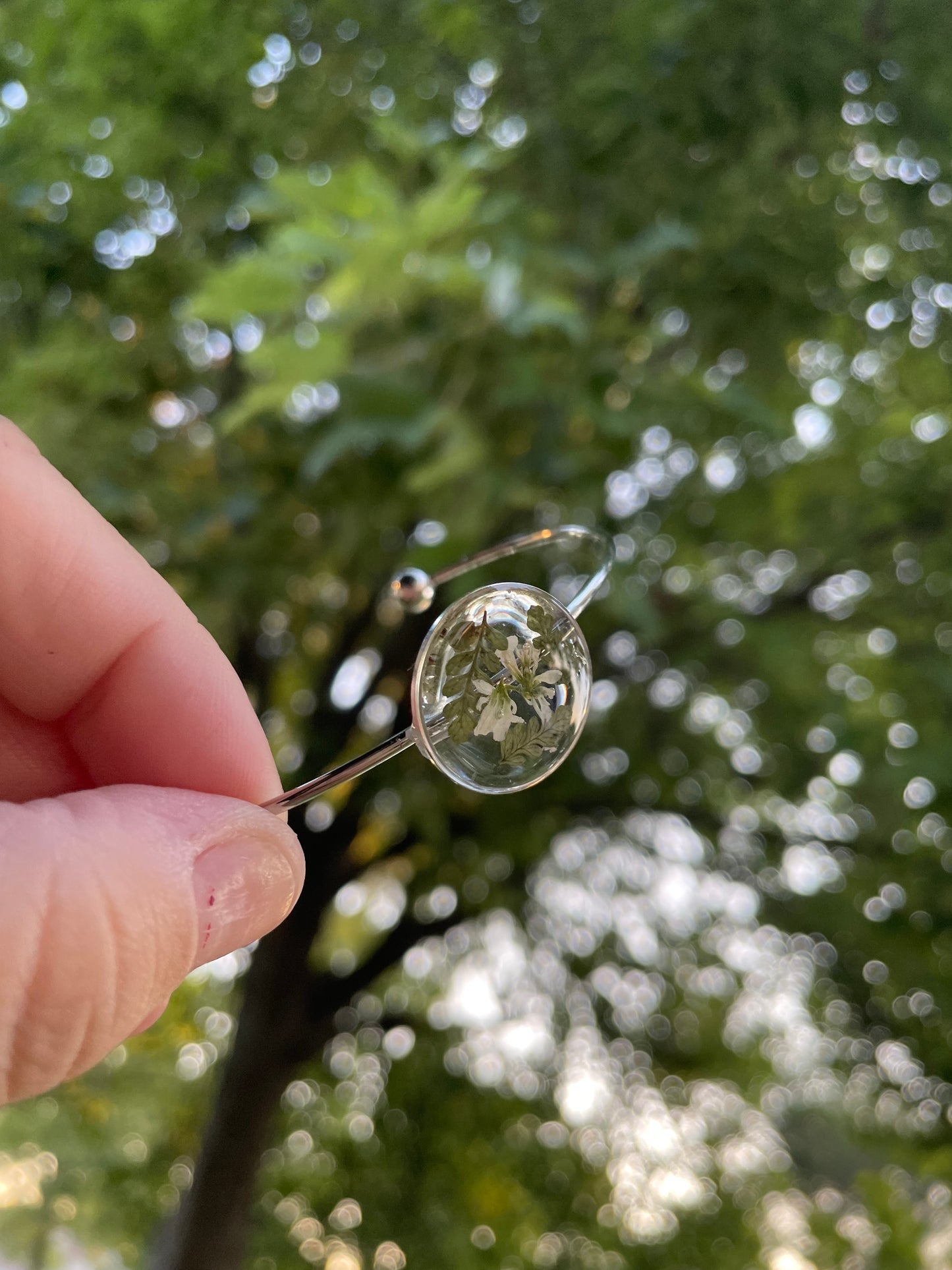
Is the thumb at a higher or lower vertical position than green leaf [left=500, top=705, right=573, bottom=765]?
higher

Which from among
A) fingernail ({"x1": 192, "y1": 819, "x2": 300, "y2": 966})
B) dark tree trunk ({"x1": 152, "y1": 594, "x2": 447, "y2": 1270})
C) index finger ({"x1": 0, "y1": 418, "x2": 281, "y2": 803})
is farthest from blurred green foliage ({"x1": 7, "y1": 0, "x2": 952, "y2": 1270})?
fingernail ({"x1": 192, "y1": 819, "x2": 300, "y2": 966})

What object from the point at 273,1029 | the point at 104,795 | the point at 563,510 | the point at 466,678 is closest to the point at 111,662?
the point at 104,795

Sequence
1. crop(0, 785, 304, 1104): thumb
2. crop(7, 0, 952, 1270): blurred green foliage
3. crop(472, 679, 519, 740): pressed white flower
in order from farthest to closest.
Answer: crop(7, 0, 952, 1270): blurred green foliage → crop(472, 679, 519, 740): pressed white flower → crop(0, 785, 304, 1104): thumb

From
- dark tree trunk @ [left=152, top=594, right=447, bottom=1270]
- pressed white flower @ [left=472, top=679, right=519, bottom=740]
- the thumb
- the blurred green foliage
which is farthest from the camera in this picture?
dark tree trunk @ [left=152, top=594, right=447, bottom=1270]

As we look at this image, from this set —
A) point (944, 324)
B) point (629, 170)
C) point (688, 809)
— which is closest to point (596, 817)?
point (688, 809)

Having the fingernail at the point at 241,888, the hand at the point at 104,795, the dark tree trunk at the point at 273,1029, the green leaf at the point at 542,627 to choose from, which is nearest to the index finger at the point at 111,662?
the hand at the point at 104,795

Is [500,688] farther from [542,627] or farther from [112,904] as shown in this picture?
[112,904]

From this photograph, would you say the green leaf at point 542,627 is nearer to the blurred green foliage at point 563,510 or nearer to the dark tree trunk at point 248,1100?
the blurred green foliage at point 563,510

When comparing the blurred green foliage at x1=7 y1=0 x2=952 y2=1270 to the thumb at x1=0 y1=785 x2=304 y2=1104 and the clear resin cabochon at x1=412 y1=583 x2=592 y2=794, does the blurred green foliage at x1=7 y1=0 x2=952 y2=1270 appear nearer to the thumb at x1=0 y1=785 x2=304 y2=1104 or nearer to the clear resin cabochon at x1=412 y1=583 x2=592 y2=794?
the clear resin cabochon at x1=412 y1=583 x2=592 y2=794
